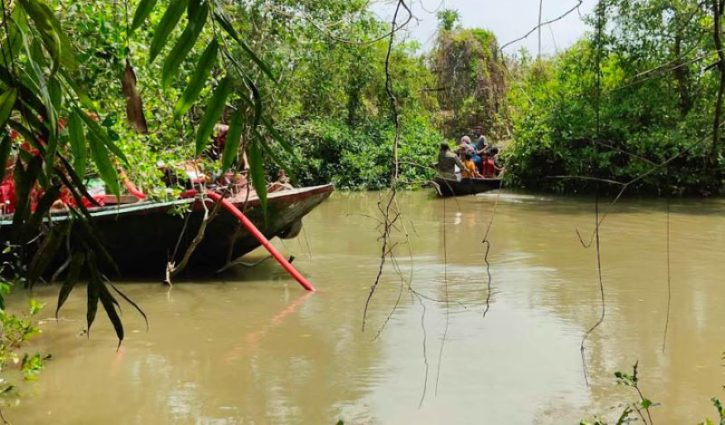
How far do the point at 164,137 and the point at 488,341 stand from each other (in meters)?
2.95

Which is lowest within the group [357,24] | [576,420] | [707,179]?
[576,420]

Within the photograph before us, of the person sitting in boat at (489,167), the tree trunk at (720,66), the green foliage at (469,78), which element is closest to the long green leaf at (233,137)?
the tree trunk at (720,66)

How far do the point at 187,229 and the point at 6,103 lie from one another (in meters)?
6.11

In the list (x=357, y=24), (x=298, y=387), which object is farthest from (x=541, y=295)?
(x=357, y=24)

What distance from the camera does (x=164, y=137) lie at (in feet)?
21.1

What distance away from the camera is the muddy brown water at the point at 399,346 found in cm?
434

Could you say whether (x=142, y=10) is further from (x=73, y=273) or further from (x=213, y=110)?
(x=73, y=273)

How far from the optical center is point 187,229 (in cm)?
713

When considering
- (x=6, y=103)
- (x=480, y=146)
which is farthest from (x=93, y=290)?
(x=480, y=146)

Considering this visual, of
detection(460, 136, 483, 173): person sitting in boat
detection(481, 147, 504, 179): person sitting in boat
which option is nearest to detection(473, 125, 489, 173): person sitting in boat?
detection(460, 136, 483, 173): person sitting in boat

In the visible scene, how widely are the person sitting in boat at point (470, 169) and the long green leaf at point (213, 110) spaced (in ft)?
44.6

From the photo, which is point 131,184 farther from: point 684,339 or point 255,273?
point 684,339

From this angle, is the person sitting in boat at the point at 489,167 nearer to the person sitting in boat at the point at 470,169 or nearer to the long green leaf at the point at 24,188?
the person sitting in boat at the point at 470,169

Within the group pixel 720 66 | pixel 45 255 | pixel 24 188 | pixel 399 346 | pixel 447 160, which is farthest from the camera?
pixel 447 160
